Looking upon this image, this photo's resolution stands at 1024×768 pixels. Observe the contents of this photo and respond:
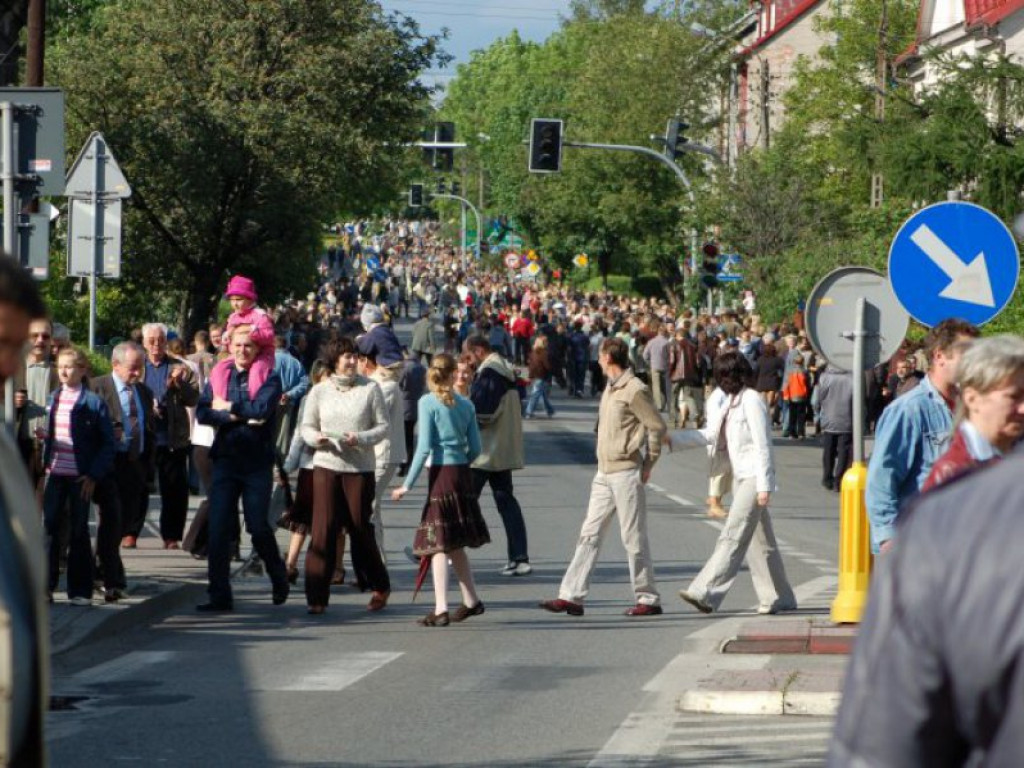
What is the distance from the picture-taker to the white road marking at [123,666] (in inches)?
413

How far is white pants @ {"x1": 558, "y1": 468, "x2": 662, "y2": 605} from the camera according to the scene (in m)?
13.2

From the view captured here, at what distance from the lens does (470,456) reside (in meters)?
13.5

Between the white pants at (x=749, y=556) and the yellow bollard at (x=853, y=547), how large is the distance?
123 cm

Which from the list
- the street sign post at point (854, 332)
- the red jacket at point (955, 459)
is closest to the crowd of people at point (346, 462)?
the street sign post at point (854, 332)

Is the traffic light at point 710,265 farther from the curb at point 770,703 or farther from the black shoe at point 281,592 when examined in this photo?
the curb at point 770,703

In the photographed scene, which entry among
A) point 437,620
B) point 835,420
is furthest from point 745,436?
point 835,420

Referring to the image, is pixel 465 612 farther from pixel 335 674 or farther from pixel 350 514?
pixel 335 674

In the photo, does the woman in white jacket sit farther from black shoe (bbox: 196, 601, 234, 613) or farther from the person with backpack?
the person with backpack

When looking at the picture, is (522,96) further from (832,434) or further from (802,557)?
(802,557)

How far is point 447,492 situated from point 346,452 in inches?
30.1

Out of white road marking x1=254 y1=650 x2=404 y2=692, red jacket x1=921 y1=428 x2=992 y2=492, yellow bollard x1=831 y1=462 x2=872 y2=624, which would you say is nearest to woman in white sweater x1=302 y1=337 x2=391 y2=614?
white road marking x1=254 y1=650 x2=404 y2=692

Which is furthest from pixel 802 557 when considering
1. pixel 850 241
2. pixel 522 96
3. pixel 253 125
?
pixel 522 96

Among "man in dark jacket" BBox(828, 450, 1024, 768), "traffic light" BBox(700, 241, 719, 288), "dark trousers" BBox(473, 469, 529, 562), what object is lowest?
"dark trousers" BBox(473, 469, 529, 562)

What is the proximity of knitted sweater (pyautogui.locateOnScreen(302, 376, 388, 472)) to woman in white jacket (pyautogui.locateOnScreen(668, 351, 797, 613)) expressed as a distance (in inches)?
73.5
